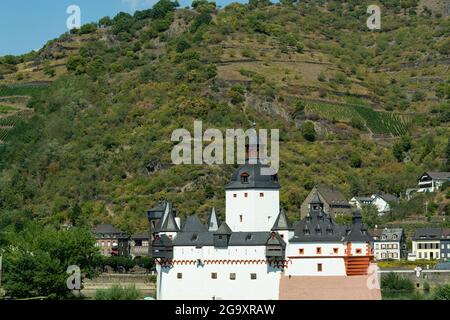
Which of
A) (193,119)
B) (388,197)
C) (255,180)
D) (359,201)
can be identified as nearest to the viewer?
(255,180)

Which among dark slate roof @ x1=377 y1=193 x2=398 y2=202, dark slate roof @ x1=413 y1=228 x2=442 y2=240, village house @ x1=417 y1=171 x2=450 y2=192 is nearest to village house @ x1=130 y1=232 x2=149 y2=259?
dark slate roof @ x1=413 y1=228 x2=442 y2=240

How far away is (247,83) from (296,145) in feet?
55.8

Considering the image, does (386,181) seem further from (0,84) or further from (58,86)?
(0,84)

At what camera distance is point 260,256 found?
267 ft

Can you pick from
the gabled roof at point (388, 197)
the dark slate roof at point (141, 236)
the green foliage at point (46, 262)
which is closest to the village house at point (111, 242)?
the dark slate roof at point (141, 236)

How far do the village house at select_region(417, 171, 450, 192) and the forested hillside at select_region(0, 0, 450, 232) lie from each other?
2992mm

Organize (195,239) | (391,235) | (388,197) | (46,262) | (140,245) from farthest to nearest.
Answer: (388,197), (391,235), (140,245), (46,262), (195,239)

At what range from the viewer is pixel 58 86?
17912cm

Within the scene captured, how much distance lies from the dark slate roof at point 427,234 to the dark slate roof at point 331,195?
1090 centimetres

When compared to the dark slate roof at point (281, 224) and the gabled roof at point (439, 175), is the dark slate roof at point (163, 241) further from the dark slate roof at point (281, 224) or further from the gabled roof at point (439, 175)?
the gabled roof at point (439, 175)

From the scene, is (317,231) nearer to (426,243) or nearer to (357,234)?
(357,234)

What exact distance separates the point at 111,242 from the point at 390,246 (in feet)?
88.1

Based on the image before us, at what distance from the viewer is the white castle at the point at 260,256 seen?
81.0 m

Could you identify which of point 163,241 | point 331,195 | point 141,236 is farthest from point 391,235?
point 163,241
